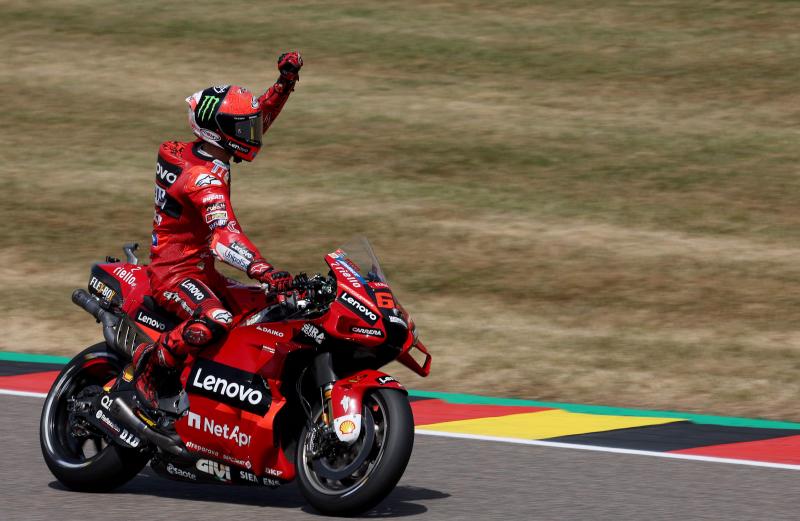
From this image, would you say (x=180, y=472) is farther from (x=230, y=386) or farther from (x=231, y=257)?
(x=231, y=257)

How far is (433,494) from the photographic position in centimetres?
771

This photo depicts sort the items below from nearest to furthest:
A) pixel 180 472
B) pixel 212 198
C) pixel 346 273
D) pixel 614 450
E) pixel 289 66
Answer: pixel 346 273
pixel 212 198
pixel 180 472
pixel 614 450
pixel 289 66

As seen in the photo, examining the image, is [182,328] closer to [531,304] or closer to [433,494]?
[433,494]

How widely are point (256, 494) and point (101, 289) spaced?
1.35m

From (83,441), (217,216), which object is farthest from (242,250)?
(83,441)

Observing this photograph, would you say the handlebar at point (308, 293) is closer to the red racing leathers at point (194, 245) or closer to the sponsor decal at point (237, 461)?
the red racing leathers at point (194, 245)

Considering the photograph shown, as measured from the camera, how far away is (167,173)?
25.0ft

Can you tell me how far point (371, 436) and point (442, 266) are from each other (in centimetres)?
765

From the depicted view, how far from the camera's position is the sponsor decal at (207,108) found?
7.63m

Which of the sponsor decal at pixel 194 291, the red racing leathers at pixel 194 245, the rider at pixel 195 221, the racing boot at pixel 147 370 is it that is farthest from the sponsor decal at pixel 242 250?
the racing boot at pixel 147 370

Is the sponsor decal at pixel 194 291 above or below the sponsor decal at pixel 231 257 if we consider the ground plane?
below

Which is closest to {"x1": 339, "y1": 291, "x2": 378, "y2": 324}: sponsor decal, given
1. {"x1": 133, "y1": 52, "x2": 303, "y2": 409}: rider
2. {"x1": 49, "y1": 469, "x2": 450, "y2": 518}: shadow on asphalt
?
{"x1": 133, "y1": 52, "x2": 303, "y2": 409}: rider

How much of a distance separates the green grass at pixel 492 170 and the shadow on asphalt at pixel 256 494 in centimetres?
333

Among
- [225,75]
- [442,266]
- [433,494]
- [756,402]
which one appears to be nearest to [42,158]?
[225,75]
